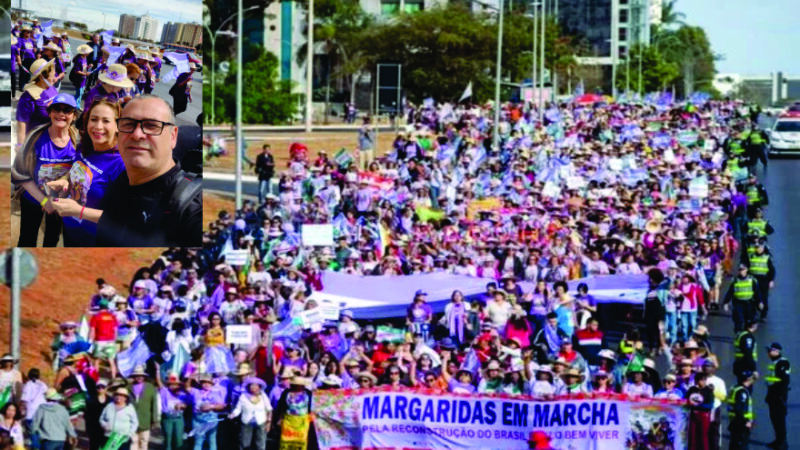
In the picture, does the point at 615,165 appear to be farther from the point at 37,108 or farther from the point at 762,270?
the point at 37,108

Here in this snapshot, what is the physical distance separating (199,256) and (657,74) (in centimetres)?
11139

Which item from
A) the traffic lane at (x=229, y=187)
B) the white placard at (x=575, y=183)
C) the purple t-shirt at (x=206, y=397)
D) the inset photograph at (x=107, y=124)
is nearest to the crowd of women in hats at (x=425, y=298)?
the purple t-shirt at (x=206, y=397)

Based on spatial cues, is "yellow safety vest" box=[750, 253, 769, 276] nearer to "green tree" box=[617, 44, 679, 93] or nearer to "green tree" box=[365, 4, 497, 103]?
"green tree" box=[365, 4, 497, 103]

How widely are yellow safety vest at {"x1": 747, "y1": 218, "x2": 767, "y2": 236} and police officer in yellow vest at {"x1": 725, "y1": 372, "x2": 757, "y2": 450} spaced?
9253 mm

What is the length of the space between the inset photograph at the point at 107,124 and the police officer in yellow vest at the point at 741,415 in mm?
5943

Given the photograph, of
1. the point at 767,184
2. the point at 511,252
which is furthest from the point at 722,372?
the point at 767,184

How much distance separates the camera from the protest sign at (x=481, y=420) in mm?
17672

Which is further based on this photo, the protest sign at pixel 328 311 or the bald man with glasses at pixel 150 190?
the protest sign at pixel 328 311

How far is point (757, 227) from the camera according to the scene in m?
27.7

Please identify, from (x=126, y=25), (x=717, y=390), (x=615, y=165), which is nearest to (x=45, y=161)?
(x=126, y=25)

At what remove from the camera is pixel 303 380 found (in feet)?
60.6

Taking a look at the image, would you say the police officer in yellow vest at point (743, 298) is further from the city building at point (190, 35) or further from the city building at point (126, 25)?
the city building at point (126, 25)

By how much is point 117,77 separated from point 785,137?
134 ft

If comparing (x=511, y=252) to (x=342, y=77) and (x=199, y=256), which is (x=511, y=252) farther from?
(x=342, y=77)
